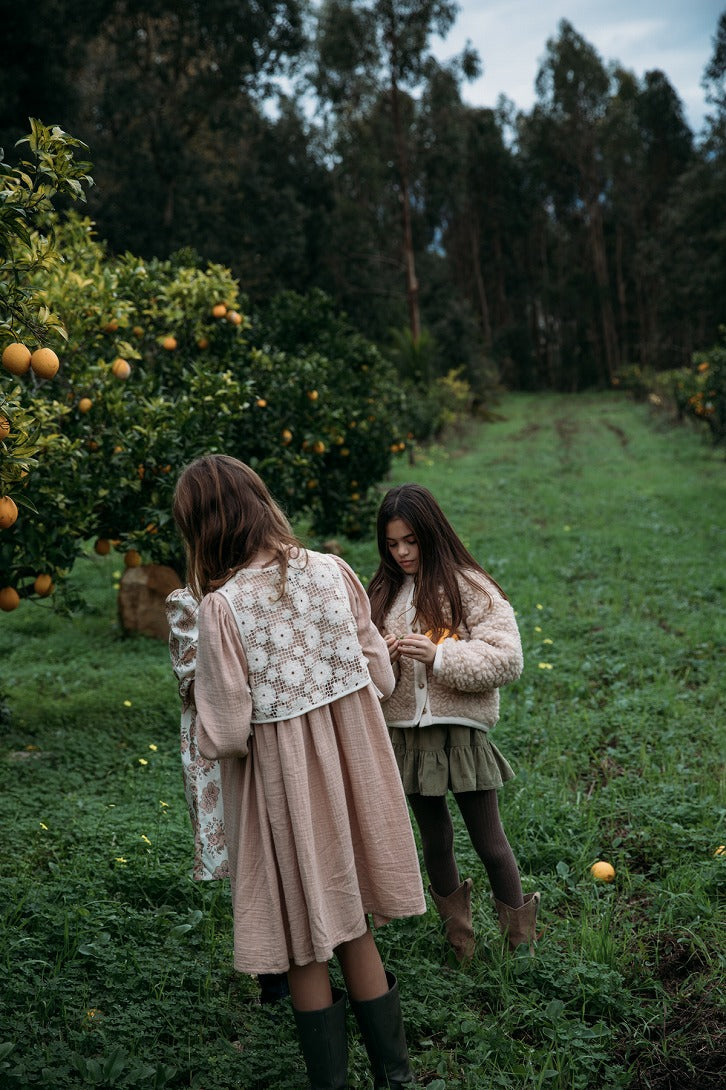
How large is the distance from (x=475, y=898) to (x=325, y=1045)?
1.22m

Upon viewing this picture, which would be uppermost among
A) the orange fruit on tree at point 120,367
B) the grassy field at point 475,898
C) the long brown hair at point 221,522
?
the orange fruit on tree at point 120,367

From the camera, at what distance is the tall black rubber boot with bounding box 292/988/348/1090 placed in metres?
2.16

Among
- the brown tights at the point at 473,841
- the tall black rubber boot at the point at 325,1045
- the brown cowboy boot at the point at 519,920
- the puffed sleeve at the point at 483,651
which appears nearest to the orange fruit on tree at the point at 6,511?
the puffed sleeve at the point at 483,651

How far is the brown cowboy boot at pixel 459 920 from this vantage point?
2896 millimetres

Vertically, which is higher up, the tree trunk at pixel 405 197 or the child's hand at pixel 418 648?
the tree trunk at pixel 405 197

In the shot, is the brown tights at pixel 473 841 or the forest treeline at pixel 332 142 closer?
the brown tights at pixel 473 841

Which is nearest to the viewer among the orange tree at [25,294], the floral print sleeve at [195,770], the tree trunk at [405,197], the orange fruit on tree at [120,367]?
the floral print sleeve at [195,770]

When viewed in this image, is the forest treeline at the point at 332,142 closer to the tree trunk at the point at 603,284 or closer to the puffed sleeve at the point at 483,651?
the tree trunk at the point at 603,284

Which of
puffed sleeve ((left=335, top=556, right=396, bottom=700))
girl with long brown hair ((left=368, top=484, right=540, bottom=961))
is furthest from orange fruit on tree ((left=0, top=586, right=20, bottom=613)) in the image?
puffed sleeve ((left=335, top=556, right=396, bottom=700))

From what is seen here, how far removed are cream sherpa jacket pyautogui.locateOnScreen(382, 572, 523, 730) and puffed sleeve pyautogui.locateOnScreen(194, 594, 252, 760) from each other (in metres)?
0.70

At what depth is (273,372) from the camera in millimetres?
7477

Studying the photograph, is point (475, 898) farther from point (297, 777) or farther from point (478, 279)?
point (478, 279)

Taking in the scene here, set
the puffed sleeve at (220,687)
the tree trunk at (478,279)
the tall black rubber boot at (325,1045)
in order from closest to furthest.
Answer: the puffed sleeve at (220,687) < the tall black rubber boot at (325,1045) < the tree trunk at (478,279)

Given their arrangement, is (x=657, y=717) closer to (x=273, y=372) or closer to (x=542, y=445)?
(x=273, y=372)
